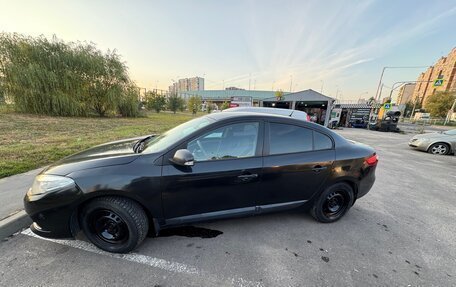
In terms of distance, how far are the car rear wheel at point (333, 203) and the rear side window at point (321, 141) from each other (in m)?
0.61

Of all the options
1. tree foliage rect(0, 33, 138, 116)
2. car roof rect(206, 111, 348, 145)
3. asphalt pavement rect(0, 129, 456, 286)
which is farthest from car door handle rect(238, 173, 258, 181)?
tree foliage rect(0, 33, 138, 116)

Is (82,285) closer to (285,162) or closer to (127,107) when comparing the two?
(285,162)

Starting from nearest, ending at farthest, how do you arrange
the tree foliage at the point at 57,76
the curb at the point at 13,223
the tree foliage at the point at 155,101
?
the curb at the point at 13,223, the tree foliage at the point at 57,76, the tree foliage at the point at 155,101

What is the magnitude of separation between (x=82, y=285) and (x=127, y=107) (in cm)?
2270

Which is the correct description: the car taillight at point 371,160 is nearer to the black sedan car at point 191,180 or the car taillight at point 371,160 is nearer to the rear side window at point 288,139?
the black sedan car at point 191,180

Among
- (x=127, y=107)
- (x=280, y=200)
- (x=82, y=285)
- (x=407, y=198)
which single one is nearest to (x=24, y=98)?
(x=127, y=107)

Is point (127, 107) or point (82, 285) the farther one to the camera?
point (127, 107)

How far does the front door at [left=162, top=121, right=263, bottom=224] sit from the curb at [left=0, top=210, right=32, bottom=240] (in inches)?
79.5

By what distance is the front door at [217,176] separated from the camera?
2045 mm

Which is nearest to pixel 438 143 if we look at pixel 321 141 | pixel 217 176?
pixel 321 141

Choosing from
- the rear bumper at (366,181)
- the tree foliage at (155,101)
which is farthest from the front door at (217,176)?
the tree foliage at (155,101)

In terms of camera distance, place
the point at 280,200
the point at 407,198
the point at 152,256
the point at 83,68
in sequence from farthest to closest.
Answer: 1. the point at 83,68
2. the point at 407,198
3. the point at 280,200
4. the point at 152,256

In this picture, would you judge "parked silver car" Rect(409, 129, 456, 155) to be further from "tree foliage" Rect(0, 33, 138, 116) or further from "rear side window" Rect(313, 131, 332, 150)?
"tree foliage" Rect(0, 33, 138, 116)

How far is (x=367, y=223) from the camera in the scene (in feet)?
9.38
